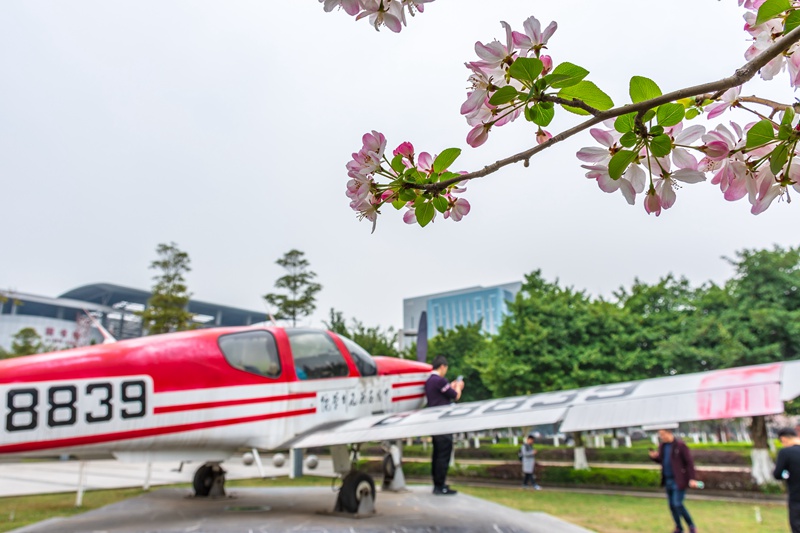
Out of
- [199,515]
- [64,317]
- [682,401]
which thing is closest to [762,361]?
[682,401]

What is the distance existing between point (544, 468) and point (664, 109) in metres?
15.5

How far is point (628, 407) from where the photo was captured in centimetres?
431

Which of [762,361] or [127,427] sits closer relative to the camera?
[127,427]

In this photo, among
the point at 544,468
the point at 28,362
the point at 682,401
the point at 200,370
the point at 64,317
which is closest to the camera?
the point at 682,401

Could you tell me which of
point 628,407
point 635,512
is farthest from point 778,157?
point 635,512

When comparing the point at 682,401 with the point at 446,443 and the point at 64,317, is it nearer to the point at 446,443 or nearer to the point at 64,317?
the point at 446,443

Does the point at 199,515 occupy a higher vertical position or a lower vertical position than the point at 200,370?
lower

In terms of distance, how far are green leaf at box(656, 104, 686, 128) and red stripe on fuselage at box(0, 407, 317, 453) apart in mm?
5947

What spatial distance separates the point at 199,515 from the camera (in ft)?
21.0

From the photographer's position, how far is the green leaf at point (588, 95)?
3.02ft

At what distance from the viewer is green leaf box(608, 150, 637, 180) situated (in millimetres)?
878

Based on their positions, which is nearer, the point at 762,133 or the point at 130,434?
the point at 762,133

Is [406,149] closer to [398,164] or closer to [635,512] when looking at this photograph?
[398,164]

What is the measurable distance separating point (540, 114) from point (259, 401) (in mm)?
6046
